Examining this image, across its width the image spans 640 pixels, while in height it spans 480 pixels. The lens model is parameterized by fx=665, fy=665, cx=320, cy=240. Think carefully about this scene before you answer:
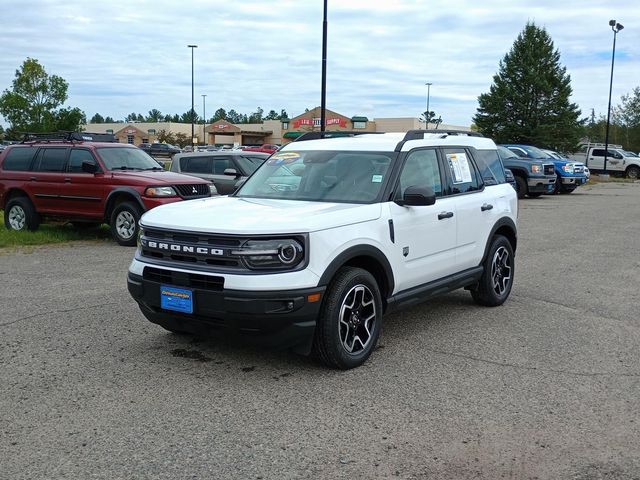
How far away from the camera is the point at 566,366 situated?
5160 millimetres

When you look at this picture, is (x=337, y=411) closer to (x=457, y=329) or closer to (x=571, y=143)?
(x=457, y=329)

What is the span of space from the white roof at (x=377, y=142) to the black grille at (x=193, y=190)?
5197 millimetres

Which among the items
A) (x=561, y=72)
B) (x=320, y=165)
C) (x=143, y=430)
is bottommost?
(x=143, y=430)

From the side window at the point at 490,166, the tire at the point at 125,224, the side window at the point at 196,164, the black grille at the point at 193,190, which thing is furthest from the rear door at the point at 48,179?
the side window at the point at 490,166

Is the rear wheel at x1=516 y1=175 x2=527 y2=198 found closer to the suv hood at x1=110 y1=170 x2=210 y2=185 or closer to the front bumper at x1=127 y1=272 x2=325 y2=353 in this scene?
the suv hood at x1=110 y1=170 x2=210 y2=185

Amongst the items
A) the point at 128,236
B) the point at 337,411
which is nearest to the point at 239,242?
the point at 337,411

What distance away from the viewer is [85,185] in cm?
1168

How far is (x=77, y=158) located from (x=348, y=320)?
28.4 feet

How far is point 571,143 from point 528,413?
4579 centimetres

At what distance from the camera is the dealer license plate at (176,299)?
4.70 meters

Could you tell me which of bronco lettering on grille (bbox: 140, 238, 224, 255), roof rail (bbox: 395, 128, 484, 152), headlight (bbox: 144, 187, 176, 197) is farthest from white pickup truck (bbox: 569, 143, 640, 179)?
bronco lettering on grille (bbox: 140, 238, 224, 255)

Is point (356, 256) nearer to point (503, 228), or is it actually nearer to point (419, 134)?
point (419, 134)

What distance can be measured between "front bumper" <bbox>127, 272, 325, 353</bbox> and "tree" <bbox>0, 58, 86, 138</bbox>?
42897 mm

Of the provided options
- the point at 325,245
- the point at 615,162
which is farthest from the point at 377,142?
the point at 615,162
